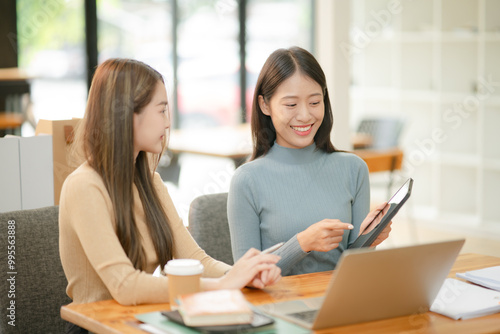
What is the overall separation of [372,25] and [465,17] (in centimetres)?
94

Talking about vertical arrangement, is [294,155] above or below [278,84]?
below

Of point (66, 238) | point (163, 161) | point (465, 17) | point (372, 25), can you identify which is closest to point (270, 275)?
point (66, 238)

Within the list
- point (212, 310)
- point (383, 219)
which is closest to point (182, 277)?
point (212, 310)

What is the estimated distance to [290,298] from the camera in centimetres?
147

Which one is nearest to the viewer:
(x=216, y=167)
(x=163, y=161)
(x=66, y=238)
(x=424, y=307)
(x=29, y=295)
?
(x=424, y=307)

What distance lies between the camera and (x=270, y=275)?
4.84 ft

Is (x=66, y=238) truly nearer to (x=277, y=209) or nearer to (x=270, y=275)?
(x=270, y=275)

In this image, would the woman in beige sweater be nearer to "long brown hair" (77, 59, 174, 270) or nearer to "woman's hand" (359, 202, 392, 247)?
A: "long brown hair" (77, 59, 174, 270)

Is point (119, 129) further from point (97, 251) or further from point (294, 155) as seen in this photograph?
point (294, 155)

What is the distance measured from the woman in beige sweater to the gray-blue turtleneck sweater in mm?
271

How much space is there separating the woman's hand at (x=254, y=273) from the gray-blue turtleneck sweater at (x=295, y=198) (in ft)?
1.18

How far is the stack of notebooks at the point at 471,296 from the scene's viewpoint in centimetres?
136

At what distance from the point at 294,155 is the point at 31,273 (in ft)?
2.67

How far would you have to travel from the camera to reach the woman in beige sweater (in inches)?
57.5
